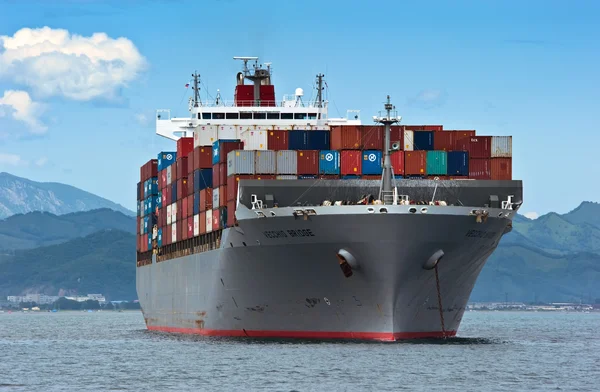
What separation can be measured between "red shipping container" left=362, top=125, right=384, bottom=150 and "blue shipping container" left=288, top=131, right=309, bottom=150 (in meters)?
3.01

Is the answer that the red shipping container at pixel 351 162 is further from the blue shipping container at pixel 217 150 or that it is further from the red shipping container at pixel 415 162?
the blue shipping container at pixel 217 150

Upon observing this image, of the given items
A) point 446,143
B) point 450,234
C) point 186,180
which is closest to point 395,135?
point 446,143

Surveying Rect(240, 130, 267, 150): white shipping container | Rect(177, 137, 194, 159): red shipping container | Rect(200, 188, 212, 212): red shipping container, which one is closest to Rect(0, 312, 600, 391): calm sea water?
Rect(200, 188, 212, 212): red shipping container

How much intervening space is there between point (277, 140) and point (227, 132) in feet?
33.2

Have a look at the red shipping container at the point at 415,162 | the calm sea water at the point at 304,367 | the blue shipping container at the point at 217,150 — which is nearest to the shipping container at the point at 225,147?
the blue shipping container at the point at 217,150

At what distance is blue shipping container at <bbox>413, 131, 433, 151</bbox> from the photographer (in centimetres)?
6012

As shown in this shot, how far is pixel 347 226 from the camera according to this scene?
5288 centimetres

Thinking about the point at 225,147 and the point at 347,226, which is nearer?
the point at 347,226

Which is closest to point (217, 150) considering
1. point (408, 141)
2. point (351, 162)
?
point (351, 162)

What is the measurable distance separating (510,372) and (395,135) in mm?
16847

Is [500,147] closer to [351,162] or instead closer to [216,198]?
[351,162]

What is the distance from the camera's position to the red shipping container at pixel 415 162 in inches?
2302

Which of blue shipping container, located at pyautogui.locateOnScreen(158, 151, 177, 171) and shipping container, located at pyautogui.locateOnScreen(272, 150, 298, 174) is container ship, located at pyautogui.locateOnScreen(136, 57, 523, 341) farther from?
blue shipping container, located at pyautogui.locateOnScreen(158, 151, 177, 171)

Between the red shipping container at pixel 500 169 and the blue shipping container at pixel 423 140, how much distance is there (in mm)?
3353
